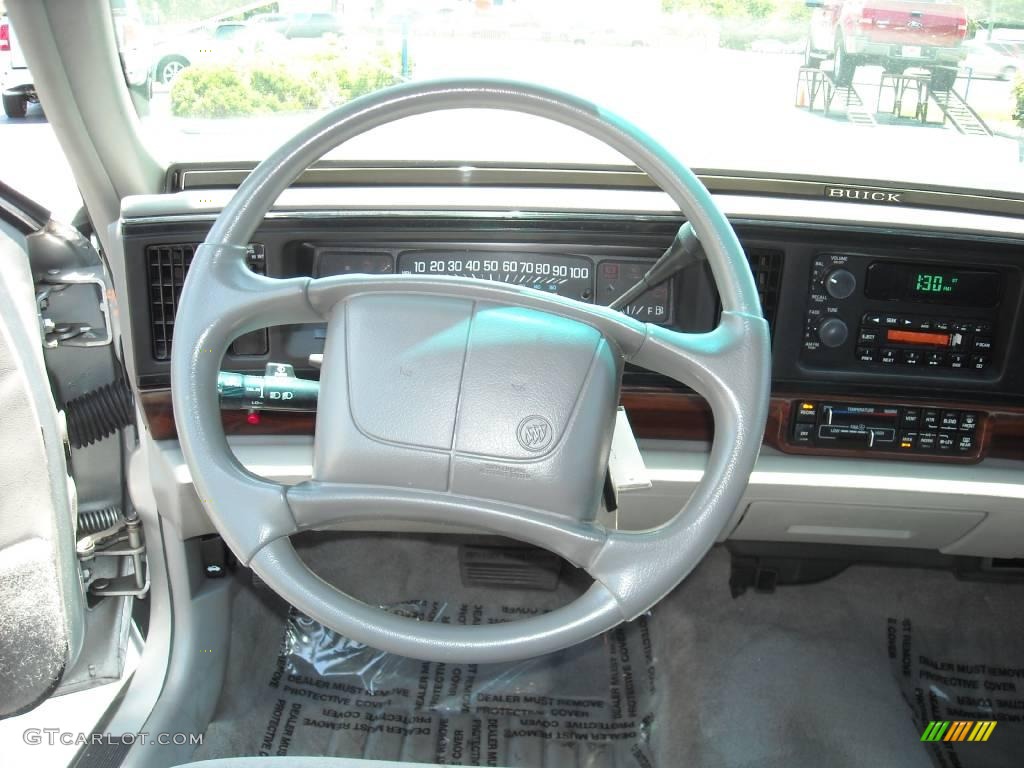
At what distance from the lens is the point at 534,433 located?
1.20 metres

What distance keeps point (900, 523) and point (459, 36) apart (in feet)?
4.50

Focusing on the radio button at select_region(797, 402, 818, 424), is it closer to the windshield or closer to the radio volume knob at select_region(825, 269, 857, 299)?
the radio volume knob at select_region(825, 269, 857, 299)

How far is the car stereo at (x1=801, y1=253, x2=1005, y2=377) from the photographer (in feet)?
6.08

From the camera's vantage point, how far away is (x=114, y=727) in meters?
1.97

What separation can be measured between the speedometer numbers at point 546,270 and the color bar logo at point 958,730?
129 centimetres

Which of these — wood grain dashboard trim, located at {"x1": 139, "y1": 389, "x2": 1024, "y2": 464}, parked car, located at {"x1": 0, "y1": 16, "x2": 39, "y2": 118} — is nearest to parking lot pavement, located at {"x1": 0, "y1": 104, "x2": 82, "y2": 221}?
parked car, located at {"x1": 0, "y1": 16, "x2": 39, "y2": 118}

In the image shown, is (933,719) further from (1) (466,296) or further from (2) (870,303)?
(1) (466,296)

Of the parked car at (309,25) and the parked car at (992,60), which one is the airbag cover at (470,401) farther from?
the parked car at (992,60)

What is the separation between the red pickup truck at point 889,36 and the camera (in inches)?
71.4

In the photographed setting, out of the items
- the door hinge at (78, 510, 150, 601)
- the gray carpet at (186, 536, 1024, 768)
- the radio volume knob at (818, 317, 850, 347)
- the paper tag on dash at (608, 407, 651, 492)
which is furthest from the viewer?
the gray carpet at (186, 536, 1024, 768)

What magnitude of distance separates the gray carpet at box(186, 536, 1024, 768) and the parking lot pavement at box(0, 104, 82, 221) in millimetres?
1043

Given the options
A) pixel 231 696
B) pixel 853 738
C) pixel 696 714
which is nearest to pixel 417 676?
pixel 231 696

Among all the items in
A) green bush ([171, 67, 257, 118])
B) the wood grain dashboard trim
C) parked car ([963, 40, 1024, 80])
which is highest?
parked car ([963, 40, 1024, 80])

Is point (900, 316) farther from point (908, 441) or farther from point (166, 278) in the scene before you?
point (166, 278)
